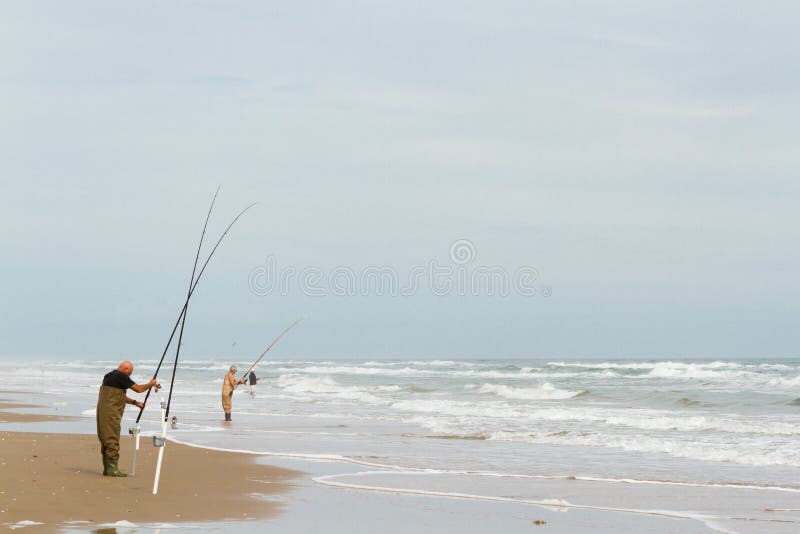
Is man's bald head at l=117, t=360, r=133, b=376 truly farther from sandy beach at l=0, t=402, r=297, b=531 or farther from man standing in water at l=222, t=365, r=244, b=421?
man standing in water at l=222, t=365, r=244, b=421

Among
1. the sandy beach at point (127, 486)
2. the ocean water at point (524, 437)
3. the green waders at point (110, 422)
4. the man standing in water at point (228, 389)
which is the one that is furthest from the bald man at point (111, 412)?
the man standing in water at point (228, 389)

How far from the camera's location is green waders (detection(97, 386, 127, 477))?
969 cm

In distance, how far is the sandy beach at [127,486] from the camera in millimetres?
7801

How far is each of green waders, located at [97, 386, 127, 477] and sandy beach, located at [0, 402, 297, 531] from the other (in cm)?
18

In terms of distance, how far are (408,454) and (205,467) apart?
118 inches

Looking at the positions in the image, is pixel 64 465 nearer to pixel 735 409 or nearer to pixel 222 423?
pixel 222 423

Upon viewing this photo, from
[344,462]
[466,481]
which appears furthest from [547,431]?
[466,481]

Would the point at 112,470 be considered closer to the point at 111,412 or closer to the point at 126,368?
the point at 111,412

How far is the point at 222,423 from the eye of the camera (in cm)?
1877

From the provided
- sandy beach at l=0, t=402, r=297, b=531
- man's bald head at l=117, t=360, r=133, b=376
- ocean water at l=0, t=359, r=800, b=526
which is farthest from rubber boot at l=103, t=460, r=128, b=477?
ocean water at l=0, t=359, r=800, b=526

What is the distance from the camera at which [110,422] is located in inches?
381

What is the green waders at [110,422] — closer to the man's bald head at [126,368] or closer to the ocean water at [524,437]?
the man's bald head at [126,368]

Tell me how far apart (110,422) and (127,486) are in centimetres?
71

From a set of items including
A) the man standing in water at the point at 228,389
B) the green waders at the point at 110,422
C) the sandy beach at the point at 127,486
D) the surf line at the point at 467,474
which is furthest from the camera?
the man standing in water at the point at 228,389
